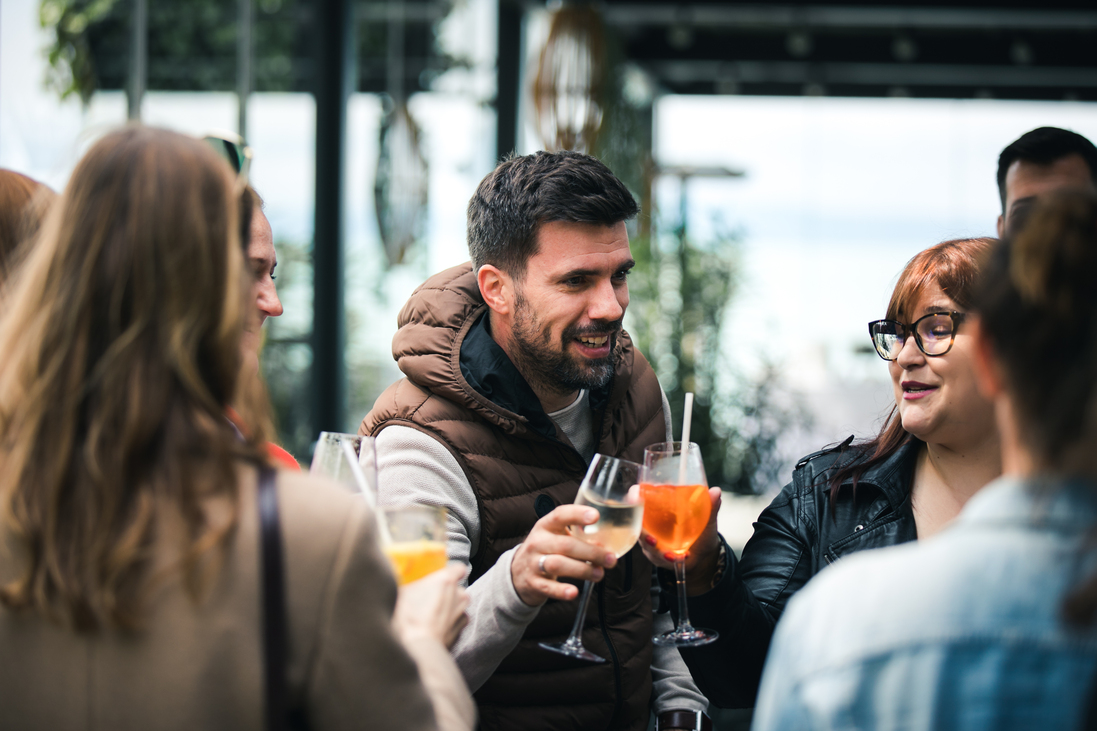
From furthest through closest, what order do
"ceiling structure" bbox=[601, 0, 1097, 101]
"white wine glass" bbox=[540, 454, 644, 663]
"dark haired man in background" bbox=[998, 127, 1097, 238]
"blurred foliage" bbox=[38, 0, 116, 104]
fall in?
"ceiling structure" bbox=[601, 0, 1097, 101] → "blurred foliage" bbox=[38, 0, 116, 104] → "dark haired man in background" bbox=[998, 127, 1097, 238] → "white wine glass" bbox=[540, 454, 644, 663]

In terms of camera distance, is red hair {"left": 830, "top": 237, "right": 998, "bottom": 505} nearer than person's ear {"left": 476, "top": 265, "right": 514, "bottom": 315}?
Yes

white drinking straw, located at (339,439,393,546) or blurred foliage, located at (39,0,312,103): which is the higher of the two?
blurred foliage, located at (39,0,312,103)

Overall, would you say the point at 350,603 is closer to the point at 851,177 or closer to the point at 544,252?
the point at 544,252

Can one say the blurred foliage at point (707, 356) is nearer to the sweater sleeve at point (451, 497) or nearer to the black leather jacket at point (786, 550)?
the black leather jacket at point (786, 550)

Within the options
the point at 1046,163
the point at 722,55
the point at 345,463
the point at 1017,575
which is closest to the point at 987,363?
the point at 1017,575

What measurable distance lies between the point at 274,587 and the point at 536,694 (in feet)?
3.23

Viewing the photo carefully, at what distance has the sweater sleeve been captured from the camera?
153 cm

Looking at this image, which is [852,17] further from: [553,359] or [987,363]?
[987,363]

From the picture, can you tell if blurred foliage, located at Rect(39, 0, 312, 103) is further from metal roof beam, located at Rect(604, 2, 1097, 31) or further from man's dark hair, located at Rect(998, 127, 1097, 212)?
man's dark hair, located at Rect(998, 127, 1097, 212)

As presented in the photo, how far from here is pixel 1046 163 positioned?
8.77 ft

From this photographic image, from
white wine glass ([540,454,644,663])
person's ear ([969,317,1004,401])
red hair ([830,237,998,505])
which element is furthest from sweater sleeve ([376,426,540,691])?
person's ear ([969,317,1004,401])

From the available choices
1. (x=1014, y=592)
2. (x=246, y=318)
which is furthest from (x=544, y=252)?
(x=1014, y=592)

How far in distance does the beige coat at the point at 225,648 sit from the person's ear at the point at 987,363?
623 millimetres

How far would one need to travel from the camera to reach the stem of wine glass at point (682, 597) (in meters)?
1.57
